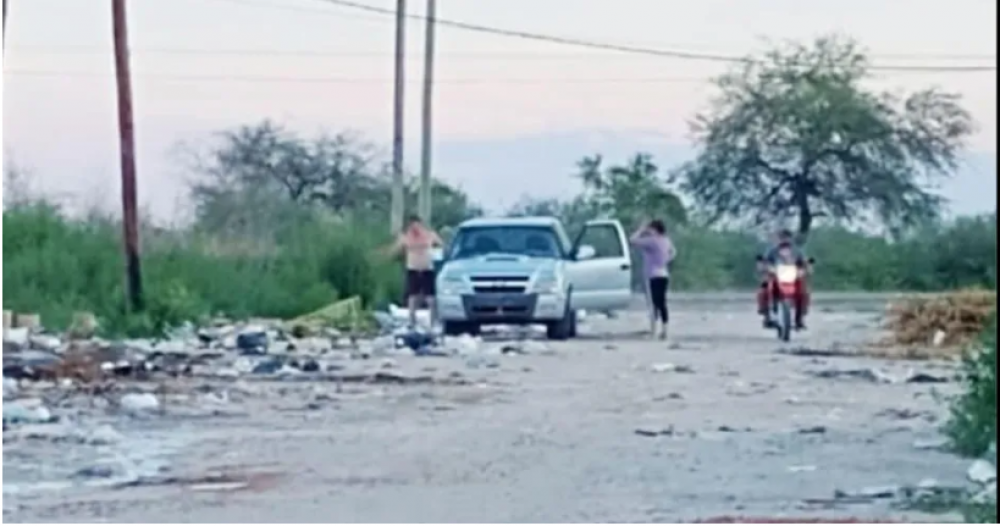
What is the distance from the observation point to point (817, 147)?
67062mm

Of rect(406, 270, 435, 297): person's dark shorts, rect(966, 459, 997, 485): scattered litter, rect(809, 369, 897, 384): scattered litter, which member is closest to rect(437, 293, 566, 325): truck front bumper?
rect(406, 270, 435, 297): person's dark shorts

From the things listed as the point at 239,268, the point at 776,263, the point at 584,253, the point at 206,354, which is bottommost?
the point at 206,354

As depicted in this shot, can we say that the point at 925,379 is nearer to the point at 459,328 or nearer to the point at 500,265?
the point at 500,265

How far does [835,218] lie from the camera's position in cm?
6481

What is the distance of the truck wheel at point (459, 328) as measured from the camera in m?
32.6

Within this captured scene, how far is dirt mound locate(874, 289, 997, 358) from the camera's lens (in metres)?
29.7

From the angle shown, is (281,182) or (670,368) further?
(281,182)

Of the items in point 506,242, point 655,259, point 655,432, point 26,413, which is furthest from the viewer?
point 506,242

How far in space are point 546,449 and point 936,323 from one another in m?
15.5

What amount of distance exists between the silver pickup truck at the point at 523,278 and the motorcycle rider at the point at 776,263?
1.92 metres

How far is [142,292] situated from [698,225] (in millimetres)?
Answer: 30976

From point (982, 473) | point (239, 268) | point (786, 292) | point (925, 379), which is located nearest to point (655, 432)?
point (982, 473)

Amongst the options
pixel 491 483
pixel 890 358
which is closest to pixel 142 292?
pixel 890 358

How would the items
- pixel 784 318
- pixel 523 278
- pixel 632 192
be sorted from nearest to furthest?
pixel 784 318 < pixel 523 278 < pixel 632 192
